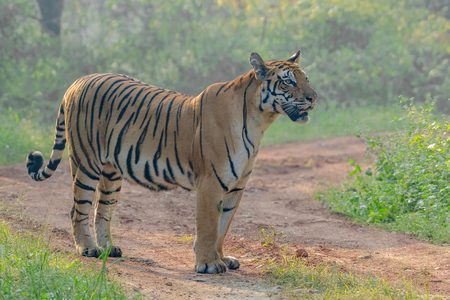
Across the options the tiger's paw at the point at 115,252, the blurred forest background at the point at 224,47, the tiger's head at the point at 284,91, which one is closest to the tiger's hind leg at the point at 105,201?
the tiger's paw at the point at 115,252

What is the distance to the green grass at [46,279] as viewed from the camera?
2.66m

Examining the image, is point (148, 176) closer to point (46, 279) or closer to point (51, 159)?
point (51, 159)

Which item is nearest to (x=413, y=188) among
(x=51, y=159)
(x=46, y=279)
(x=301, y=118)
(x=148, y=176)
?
(x=301, y=118)

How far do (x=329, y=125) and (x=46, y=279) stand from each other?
10.6 m

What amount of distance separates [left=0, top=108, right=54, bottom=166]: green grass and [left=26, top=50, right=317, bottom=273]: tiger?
14.0ft

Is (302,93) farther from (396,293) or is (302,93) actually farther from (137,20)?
(137,20)

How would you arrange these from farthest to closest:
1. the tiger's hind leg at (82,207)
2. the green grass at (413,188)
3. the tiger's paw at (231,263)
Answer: the green grass at (413,188)
the tiger's hind leg at (82,207)
the tiger's paw at (231,263)

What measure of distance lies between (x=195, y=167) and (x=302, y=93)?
0.99m

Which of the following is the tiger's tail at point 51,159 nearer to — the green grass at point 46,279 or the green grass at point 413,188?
the green grass at point 46,279

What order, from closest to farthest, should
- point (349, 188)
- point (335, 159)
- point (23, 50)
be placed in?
point (349, 188), point (335, 159), point (23, 50)

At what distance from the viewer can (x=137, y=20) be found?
1473 cm

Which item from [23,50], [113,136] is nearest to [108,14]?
[23,50]

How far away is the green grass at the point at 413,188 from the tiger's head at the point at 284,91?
1.97 meters

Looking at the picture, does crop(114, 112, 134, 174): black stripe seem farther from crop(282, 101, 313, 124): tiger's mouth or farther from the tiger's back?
crop(282, 101, 313, 124): tiger's mouth
